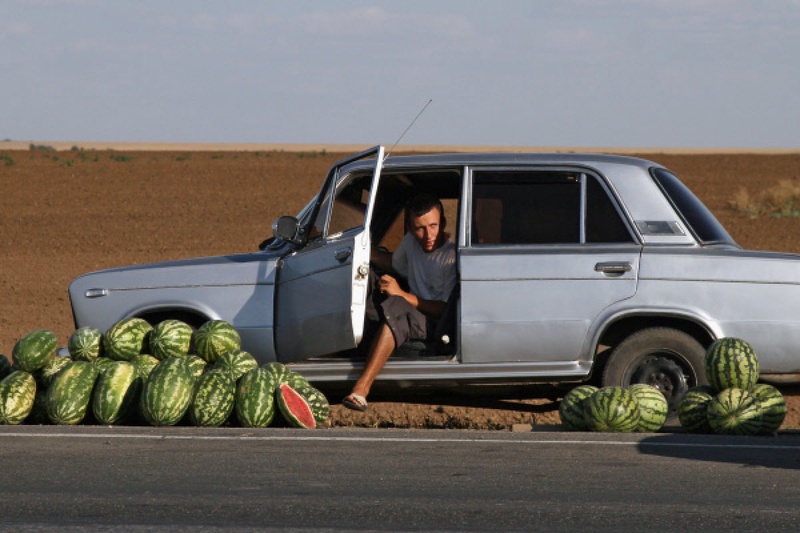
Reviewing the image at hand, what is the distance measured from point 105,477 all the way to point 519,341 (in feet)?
10.7

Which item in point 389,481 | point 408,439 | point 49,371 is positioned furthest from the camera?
point 49,371

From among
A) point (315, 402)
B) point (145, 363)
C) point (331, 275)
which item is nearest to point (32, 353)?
point (145, 363)

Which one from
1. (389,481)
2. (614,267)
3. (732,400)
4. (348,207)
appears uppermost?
(348,207)

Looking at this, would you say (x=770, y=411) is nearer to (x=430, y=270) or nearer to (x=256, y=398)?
(x=430, y=270)

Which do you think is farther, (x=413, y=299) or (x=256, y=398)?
(x=413, y=299)

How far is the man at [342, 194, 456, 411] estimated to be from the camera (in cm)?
884

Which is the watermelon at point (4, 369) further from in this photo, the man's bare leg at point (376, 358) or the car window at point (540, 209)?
the car window at point (540, 209)

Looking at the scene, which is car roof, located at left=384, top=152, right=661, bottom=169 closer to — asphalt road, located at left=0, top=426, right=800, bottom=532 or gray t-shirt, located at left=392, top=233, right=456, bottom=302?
gray t-shirt, located at left=392, top=233, right=456, bottom=302

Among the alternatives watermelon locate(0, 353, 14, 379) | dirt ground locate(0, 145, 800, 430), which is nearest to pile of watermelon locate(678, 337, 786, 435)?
dirt ground locate(0, 145, 800, 430)

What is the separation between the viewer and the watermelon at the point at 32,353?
→ 8.83 meters

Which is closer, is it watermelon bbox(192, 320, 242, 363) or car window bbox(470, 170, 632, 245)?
watermelon bbox(192, 320, 242, 363)

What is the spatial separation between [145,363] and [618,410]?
3097mm

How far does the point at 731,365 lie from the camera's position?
8281 mm

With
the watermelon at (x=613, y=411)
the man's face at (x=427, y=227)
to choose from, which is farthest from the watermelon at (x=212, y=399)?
the watermelon at (x=613, y=411)
